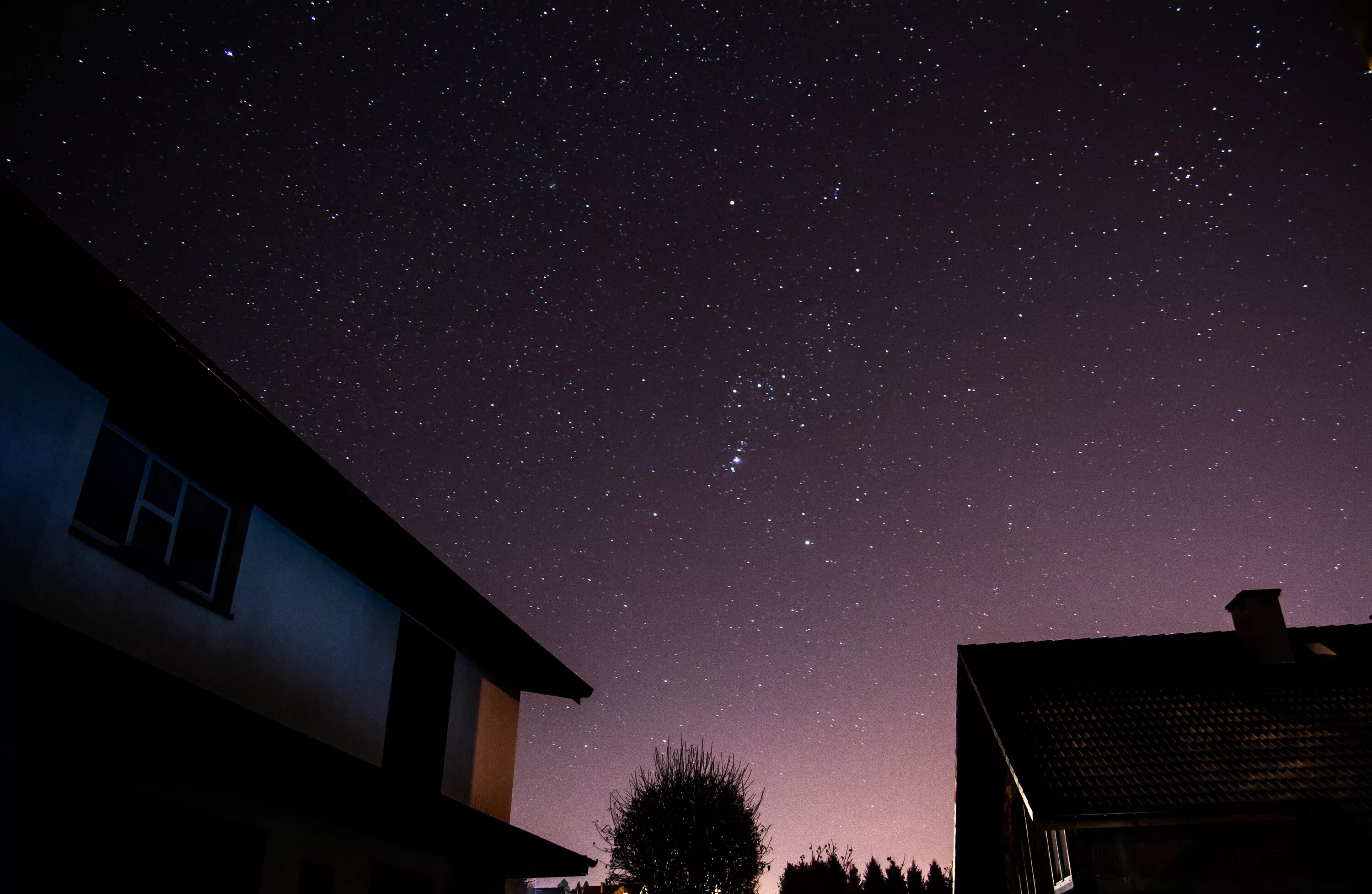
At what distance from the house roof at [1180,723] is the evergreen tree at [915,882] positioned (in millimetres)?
50221

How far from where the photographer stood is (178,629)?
7777 millimetres

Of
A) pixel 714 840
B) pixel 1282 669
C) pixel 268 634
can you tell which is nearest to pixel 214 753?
pixel 268 634

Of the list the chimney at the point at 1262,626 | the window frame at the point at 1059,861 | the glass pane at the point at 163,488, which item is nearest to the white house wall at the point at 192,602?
the glass pane at the point at 163,488

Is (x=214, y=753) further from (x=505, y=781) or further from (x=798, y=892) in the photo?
(x=798, y=892)

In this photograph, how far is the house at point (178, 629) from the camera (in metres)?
5.84

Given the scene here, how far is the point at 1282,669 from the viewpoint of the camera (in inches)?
664

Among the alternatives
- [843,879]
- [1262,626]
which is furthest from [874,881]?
[1262,626]

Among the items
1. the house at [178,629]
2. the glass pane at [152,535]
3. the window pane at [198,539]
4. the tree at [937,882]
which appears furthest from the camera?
the tree at [937,882]

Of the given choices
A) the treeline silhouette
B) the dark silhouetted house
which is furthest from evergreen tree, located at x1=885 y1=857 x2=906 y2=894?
the dark silhouetted house

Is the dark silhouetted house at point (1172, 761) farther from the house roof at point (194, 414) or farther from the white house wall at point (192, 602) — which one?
the white house wall at point (192, 602)

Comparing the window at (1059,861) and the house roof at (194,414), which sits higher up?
the house roof at (194,414)

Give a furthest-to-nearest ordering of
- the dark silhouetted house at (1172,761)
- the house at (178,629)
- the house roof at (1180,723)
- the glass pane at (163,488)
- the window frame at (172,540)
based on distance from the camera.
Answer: the house roof at (1180,723) < the dark silhouetted house at (1172,761) < the glass pane at (163,488) < the window frame at (172,540) < the house at (178,629)

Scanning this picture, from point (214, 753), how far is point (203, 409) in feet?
10.5

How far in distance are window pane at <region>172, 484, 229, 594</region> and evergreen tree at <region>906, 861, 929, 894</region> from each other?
6351cm
